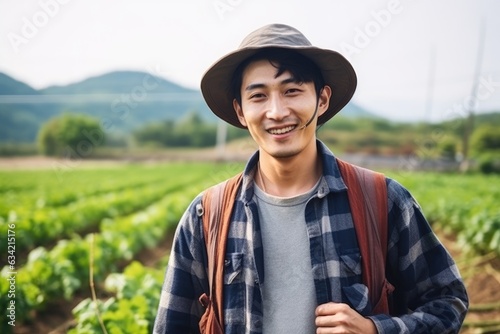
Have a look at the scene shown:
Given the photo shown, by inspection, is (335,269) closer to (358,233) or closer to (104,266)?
(358,233)

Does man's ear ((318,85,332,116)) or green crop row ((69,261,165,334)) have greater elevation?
man's ear ((318,85,332,116))

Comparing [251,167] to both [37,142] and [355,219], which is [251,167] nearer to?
[355,219]

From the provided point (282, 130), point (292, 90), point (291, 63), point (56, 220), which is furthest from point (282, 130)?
point (56, 220)

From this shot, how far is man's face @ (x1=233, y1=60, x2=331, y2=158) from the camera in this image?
1.80 meters

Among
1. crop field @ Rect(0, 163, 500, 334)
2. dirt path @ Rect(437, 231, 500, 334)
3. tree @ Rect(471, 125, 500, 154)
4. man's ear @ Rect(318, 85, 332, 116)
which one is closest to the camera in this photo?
man's ear @ Rect(318, 85, 332, 116)

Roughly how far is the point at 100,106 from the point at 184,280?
320ft

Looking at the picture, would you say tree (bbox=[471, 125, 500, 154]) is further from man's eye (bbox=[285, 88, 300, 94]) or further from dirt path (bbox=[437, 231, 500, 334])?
man's eye (bbox=[285, 88, 300, 94])

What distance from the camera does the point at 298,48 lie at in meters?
1.78

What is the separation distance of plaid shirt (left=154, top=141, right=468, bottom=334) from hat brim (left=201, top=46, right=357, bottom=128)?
0.40 meters

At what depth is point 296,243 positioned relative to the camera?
1765 mm

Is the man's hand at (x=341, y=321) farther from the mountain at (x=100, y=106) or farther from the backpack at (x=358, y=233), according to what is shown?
the mountain at (x=100, y=106)

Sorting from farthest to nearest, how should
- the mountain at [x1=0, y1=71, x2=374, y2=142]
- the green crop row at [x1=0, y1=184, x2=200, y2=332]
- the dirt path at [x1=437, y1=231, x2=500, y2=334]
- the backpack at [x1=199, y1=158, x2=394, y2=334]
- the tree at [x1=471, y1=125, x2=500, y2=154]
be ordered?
the mountain at [x1=0, y1=71, x2=374, y2=142] < the tree at [x1=471, y1=125, x2=500, y2=154] < the green crop row at [x1=0, y1=184, x2=200, y2=332] < the dirt path at [x1=437, y1=231, x2=500, y2=334] < the backpack at [x1=199, y1=158, x2=394, y2=334]

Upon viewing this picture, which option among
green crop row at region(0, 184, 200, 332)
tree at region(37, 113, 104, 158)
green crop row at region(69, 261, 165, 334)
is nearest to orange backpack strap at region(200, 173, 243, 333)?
green crop row at region(69, 261, 165, 334)

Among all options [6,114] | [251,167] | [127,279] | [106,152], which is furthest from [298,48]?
[6,114]
